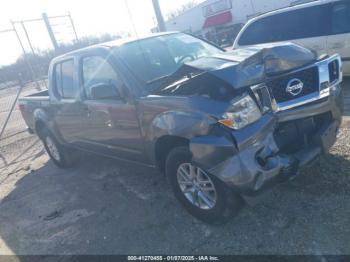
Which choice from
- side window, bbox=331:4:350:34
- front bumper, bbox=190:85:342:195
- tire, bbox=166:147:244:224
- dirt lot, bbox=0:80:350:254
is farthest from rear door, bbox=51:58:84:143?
side window, bbox=331:4:350:34

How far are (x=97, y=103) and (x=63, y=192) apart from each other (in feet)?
6.03

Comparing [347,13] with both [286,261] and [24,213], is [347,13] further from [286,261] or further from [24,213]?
[24,213]

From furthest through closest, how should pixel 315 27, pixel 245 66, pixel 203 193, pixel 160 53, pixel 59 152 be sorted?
pixel 315 27, pixel 59 152, pixel 160 53, pixel 203 193, pixel 245 66

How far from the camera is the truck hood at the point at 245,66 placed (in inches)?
123

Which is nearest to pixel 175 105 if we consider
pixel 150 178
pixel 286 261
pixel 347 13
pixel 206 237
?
pixel 206 237

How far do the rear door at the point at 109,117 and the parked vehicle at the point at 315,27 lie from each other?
4.68m

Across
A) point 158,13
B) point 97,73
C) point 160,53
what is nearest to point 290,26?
point 158,13

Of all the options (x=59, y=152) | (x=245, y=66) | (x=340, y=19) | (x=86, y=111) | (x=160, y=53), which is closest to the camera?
(x=245, y=66)

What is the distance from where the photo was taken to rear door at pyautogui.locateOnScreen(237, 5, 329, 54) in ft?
23.6

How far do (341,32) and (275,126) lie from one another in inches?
199

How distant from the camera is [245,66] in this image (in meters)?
3.20

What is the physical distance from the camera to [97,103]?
4387 mm

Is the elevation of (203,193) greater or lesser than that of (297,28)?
lesser

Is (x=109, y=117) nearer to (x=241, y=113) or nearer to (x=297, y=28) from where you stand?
(x=241, y=113)
